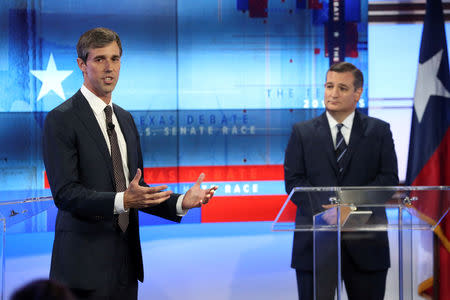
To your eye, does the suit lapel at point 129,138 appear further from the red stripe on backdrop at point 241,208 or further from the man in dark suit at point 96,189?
the red stripe on backdrop at point 241,208

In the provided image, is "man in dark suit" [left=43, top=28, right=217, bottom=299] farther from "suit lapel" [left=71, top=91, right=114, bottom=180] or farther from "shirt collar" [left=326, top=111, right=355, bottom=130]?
"shirt collar" [left=326, top=111, right=355, bottom=130]

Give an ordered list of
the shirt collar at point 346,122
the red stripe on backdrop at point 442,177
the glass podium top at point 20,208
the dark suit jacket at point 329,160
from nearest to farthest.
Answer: the glass podium top at point 20,208
the dark suit jacket at point 329,160
the shirt collar at point 346,122
the red stripe on backdrop at point 442,177

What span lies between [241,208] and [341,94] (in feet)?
5.37

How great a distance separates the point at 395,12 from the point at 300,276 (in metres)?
2.74

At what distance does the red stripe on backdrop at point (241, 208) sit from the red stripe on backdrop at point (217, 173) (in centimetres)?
16

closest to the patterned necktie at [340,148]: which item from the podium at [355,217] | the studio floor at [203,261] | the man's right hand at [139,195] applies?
the podium at [355,217]

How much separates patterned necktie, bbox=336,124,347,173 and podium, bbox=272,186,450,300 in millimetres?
613

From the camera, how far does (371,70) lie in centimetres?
470

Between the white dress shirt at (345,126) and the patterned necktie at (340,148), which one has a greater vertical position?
the white dress shirt at (345,126)

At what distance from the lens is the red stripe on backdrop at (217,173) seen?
432 cm

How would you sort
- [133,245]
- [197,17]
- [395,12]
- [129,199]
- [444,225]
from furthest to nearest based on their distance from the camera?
[395,12] < [197,17] < [444,225] < [133,245] < [129,199]

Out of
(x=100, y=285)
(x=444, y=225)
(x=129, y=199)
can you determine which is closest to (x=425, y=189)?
(x=129, y=199)

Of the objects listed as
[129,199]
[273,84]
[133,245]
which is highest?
[273,84]

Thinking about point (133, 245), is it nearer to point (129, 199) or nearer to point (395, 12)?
point (129, 199)
